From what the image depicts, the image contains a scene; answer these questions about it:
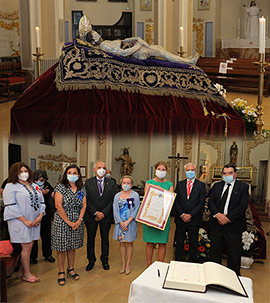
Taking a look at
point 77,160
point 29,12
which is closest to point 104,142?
point 77,160

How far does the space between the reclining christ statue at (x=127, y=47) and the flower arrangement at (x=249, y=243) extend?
7.95 ft

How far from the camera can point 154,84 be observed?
5836 millimetres

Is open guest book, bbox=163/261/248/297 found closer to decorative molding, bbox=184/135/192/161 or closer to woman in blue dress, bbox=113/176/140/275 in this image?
woman in blue dress, bbox=113/176/140/275

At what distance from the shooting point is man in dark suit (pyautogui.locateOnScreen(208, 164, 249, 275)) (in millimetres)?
4266

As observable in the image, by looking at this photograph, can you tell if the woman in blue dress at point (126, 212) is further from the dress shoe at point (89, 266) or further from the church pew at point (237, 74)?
the church pew at point (237, 74)

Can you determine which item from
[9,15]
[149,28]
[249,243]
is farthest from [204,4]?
[249,243]

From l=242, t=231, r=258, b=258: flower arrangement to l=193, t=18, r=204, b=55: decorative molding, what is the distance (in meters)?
10.0

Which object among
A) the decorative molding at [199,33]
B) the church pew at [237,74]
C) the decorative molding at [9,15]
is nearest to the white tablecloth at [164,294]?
the church pew at [237,74]

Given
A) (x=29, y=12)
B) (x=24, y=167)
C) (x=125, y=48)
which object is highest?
(x=29, y=12)

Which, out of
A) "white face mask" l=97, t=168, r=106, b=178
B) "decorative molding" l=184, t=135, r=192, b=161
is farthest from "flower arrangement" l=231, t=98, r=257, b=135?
"white face mask" l=97, t=168, r=106, b=178

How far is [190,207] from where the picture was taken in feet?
14.4

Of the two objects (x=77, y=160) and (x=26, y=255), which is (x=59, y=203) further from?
Result: (x=77, y=160)

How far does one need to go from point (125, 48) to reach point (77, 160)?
4.98 ft

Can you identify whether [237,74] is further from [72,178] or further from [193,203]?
[72,178]
